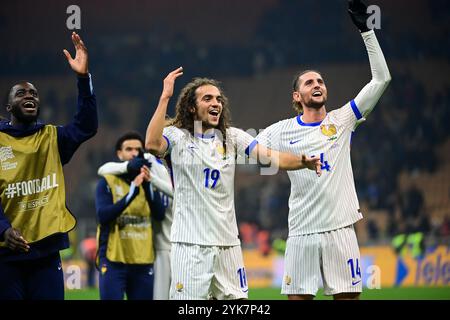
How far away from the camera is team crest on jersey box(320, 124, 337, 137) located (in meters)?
6.57

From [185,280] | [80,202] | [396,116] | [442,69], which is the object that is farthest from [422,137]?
[185,280]

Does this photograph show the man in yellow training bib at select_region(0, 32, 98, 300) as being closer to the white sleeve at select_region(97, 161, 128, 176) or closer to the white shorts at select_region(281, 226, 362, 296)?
the white shorts at select_region(281, 226, 362, 296)

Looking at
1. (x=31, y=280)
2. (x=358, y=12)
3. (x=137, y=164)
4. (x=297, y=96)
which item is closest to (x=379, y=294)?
(x=137, y=164)

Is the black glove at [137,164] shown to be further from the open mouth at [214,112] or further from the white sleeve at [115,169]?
the open mouth at [214,112]

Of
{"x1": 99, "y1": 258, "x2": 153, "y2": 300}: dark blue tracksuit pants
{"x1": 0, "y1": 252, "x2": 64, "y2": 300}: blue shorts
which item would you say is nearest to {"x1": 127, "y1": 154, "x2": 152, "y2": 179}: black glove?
{"x1": 99, "y1": 258, "x2": 153, "y2": 300}: dark blue tracksuit pants

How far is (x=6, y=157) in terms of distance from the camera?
224 inches

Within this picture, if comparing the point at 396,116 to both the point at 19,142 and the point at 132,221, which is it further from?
the point at 19,142

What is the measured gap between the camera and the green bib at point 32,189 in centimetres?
561

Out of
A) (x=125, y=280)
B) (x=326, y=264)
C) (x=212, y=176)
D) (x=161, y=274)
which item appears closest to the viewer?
(x=212, y=176)

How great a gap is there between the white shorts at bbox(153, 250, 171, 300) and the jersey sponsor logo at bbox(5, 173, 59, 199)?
8.96 feet

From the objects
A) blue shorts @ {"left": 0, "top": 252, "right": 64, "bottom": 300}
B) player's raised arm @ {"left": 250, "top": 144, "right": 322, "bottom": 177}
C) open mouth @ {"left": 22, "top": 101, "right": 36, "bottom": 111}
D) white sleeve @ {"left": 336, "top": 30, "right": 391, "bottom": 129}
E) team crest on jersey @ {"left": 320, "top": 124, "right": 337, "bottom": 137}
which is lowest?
blue shorts @ {"left": 0, "top": 252, "right": 64, "bottom": 300}

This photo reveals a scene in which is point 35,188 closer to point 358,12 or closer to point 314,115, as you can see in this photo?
point 314,115

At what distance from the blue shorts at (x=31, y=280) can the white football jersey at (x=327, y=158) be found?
2016mm

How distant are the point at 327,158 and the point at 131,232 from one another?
256 cm
